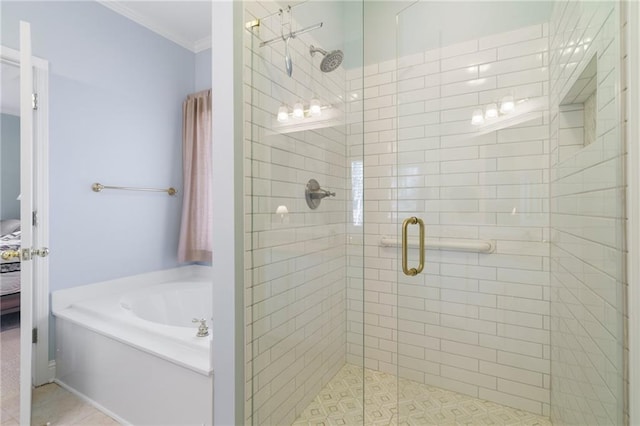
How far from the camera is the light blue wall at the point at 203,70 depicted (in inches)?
116

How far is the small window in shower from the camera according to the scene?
1631 millimetres

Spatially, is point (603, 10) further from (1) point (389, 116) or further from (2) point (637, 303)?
(1) point (389, 116)

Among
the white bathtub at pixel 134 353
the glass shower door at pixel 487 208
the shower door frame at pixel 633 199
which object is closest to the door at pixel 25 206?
the white bathtub at pixel 134 353

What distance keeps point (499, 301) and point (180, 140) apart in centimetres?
286

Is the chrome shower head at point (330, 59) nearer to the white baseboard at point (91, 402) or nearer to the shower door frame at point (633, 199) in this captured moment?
the shower door frame at point (633, 199)

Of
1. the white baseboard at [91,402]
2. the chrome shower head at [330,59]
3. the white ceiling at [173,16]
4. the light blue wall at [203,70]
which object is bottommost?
the white baseboard at [91,402]

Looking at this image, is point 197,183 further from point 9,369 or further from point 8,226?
point 9,369

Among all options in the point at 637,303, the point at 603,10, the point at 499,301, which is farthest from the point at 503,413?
the point at 603,10

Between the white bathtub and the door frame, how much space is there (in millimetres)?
72

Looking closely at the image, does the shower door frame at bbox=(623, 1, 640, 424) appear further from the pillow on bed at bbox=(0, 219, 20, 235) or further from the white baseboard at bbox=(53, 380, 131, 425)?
the pillow on bed at bbox=(0, 219, 20, 235)

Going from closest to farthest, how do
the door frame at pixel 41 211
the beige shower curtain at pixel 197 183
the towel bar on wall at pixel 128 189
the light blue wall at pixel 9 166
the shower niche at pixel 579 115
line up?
the shower niche at pixel 579 115, the light blue wall at pixel 9 166, the door frame at pixel 41 211, the towel bar on wall at pixel 128 189, the beige shower curtain at pixel 197 183

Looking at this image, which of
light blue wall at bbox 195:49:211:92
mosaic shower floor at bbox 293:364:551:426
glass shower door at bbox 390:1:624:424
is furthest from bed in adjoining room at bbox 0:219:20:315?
glass shower door at bbox 390:1:624:424

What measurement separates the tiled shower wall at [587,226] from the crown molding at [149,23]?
9.36ft

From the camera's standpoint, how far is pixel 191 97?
2842mm
